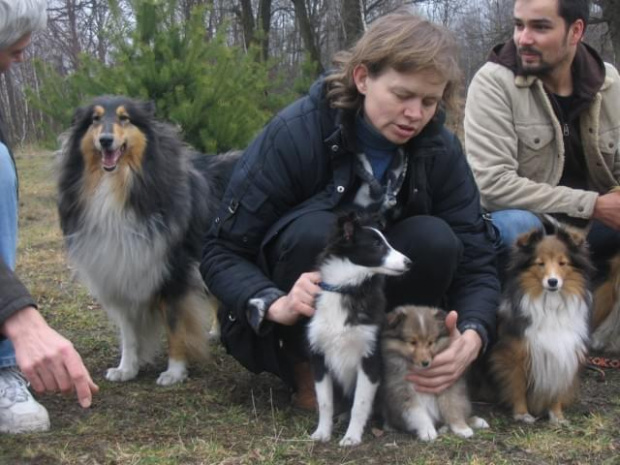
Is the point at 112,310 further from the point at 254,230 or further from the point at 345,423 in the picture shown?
the point at 345,423

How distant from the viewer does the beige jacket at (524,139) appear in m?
3.68

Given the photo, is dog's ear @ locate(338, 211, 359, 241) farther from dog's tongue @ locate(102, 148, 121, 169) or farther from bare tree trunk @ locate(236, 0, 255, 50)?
bare tree trunk @ locate(236, 0, 255, 50)

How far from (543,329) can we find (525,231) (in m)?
0.55

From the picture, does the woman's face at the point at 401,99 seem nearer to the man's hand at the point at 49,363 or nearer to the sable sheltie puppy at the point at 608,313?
the man's hand at the point at 49,363

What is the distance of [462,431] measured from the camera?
2.82 m

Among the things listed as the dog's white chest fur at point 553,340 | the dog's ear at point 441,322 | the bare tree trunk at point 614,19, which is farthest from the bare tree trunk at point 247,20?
the dog's ear at point 441,322

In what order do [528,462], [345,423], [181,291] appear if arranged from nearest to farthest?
[528,462] < [345,423] < [181,291]

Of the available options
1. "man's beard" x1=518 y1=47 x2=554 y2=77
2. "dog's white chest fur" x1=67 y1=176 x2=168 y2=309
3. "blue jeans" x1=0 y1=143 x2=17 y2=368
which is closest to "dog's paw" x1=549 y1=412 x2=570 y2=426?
"man's beard" x1=518 y1=47 x2=554 y2=77

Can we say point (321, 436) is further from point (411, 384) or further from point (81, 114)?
point (81, 114)

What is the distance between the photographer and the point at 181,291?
394 cm

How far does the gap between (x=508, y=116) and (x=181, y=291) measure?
184cm

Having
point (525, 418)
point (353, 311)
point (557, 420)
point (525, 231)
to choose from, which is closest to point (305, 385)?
point (353, 311)

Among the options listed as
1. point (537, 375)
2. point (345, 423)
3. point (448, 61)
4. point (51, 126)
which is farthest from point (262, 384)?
point (51, 126)

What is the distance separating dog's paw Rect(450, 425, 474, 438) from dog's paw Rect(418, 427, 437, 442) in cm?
8
